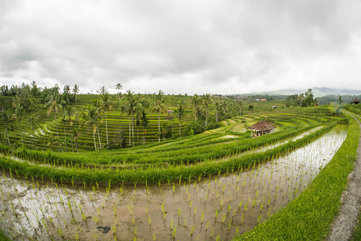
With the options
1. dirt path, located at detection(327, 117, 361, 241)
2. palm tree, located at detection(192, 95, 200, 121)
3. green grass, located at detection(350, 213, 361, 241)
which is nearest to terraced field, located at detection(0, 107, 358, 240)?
dirt path, located at detection(327, 117, 361, 241)

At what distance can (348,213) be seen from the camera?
262 inches

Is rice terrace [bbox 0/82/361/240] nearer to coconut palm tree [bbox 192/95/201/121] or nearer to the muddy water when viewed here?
the muddy water

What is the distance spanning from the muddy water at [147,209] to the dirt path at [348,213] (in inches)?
80.4

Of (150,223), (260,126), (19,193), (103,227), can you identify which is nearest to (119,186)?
(103,227)

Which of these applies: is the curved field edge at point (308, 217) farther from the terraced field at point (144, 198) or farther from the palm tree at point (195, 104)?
the palm tree at point (195, 104)

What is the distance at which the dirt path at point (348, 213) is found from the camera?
562cm

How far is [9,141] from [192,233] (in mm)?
66100

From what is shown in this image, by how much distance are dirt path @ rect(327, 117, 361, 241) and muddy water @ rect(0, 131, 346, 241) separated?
2041 millimetres

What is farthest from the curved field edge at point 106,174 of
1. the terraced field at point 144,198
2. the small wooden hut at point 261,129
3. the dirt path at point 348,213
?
the small wooden hut at point 261,129

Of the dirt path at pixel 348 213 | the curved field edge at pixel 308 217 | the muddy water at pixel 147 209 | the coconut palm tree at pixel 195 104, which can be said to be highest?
the coconut palm tree at pixel 195 104

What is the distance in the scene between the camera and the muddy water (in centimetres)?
609

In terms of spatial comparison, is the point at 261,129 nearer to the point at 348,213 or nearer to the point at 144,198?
the point at 348,213

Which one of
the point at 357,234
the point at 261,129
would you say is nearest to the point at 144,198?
the point at 357,234

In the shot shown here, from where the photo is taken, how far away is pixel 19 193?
8.64 meters
